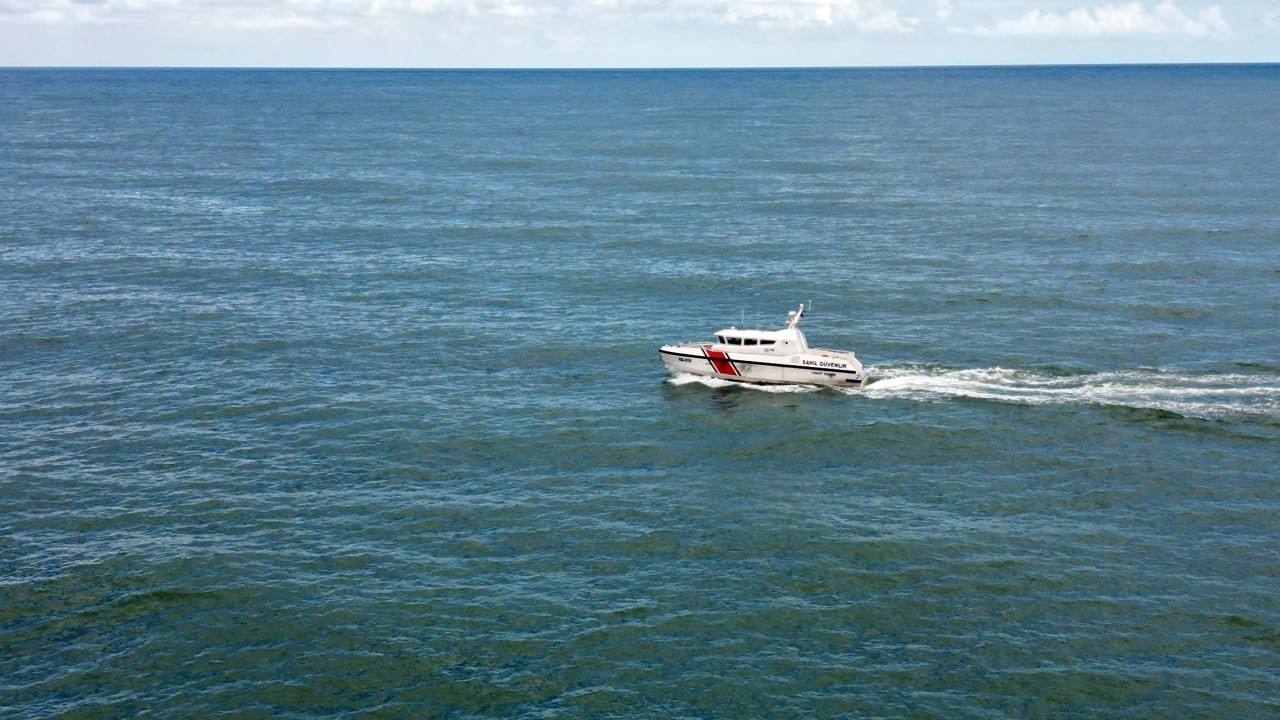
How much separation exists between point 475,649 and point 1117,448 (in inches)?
1758

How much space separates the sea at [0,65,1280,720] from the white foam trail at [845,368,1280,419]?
42cm

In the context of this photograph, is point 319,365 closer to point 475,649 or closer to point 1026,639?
point 475,649

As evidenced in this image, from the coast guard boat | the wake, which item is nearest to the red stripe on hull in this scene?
the coast guard boat

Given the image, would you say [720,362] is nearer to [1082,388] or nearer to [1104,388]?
[1082,388]

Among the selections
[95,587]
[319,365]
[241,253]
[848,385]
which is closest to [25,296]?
[241,253]

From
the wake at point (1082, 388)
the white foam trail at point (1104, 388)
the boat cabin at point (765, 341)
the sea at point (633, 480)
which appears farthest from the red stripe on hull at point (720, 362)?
the white foam trail at point (1104, 388)

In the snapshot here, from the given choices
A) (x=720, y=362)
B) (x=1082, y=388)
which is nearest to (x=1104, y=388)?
(x=1082, y=388)

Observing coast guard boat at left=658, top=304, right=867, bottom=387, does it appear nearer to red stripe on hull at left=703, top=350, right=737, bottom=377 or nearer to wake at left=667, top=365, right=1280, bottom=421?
red stripe on hull at left=703, top=350, right=737, bottom=377

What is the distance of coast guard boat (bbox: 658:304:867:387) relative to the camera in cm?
8656

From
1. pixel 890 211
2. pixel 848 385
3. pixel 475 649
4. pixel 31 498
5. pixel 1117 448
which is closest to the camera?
pixel 475 649

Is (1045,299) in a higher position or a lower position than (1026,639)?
higher

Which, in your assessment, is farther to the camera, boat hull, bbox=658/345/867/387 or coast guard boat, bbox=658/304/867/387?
coast guard boat, bbox=658/304/867/387

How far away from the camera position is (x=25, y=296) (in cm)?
11162

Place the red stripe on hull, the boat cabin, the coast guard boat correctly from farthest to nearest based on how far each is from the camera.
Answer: the red stripe on hull < the boat cabin < the coast guard boat
